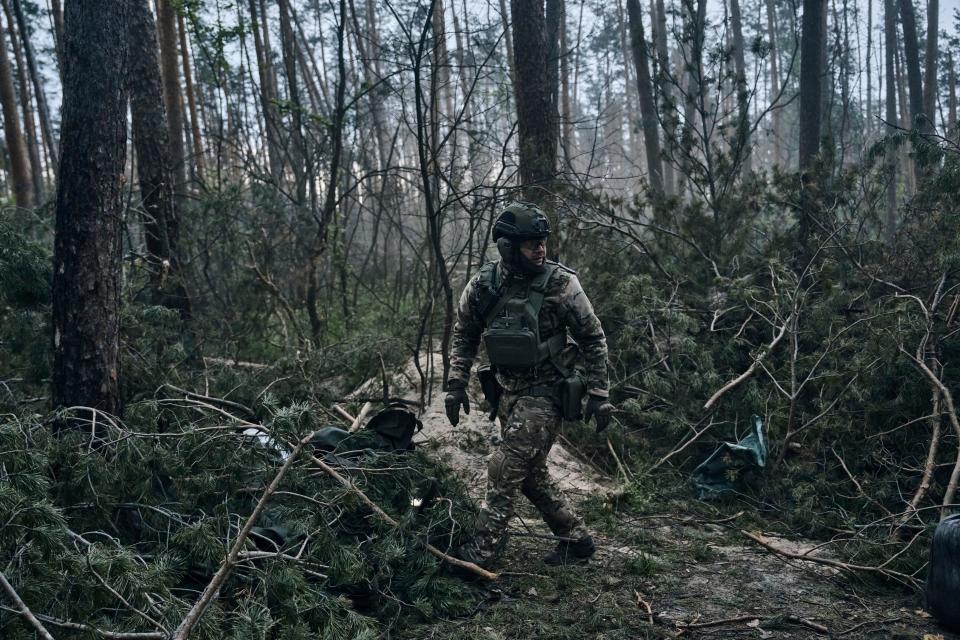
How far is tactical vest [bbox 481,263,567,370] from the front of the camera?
14.3 feet

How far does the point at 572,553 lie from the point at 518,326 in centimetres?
150

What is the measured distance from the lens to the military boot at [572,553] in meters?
4.60

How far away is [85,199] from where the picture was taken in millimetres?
4594

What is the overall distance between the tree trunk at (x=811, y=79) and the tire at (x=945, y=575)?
22.6 ft

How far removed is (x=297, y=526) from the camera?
3729 millimetres

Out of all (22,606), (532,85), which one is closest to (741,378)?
(532,85)

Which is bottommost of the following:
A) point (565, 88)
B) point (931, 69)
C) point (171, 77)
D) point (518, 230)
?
point (518, 230)

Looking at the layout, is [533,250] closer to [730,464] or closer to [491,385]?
[491,385]

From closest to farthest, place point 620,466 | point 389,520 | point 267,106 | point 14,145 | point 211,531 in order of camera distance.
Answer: point 211,531 → point 389,520 → point 620,466 → point 267,106 → point 14,145

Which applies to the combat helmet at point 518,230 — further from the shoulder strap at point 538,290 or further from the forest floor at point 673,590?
the forest floor at point 673,590

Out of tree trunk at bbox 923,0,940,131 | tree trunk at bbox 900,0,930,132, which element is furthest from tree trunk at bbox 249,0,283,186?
tree trunk at bbox 923,0,940,131

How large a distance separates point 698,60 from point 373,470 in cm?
616

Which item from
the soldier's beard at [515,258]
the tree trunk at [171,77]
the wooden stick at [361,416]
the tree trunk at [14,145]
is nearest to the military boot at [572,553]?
the wooden stick at [361,416]

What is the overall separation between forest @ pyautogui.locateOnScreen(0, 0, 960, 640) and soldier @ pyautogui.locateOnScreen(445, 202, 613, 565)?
0.27 metres
